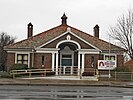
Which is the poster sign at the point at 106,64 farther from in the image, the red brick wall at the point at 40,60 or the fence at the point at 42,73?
the red brick wall at the point at 40,60

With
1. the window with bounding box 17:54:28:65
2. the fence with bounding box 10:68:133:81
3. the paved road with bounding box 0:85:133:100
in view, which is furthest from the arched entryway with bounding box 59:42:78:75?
the paved road with bounding box 0:85:133:100

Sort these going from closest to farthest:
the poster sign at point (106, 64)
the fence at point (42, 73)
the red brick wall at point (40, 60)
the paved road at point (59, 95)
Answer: the paved road at point (59, 95) → the fence at point (42, 73) → the poster sign at point (106, 64) → the red brick wall at point (40, 60)

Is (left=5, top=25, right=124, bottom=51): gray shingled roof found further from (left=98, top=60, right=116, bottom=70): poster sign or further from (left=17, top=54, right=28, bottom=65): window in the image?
(left=98, top=60, right=116, bottom=70): poster sign

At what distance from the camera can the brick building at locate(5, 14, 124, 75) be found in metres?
42.3

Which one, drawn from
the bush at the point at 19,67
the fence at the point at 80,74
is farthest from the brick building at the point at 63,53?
the fence at the point at 80,74

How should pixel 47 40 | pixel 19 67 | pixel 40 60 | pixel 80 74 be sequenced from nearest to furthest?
pixel 80 74
pixel 19 67
pixel 40 60
pixel 47 40

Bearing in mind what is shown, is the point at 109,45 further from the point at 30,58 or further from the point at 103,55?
the point at 30,58

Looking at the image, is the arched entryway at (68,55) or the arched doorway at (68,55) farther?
the arched entryway at (68,55)

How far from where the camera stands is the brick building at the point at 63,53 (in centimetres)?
4234

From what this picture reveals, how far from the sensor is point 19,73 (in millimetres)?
37562

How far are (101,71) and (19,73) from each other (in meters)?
11.6

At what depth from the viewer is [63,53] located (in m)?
44.3

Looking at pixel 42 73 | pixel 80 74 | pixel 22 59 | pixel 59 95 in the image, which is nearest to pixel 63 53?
pixel 22 59

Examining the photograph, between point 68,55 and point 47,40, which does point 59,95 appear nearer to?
point 47,40
